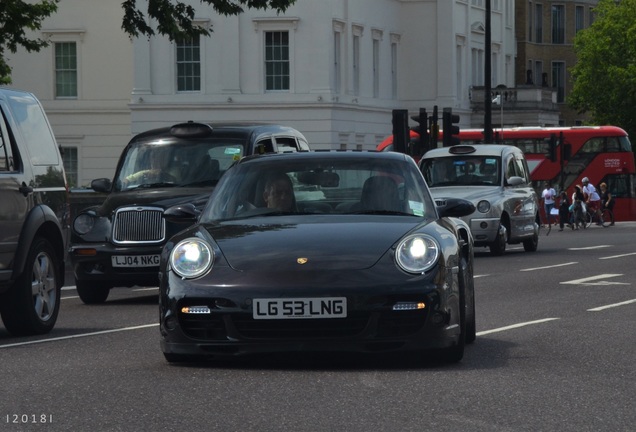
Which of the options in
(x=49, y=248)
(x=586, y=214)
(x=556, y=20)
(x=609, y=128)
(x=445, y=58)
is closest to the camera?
(x=49, y=248)

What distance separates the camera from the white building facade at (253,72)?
6975cm

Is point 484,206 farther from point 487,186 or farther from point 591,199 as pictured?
point 591,199

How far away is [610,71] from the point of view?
94.6 metres

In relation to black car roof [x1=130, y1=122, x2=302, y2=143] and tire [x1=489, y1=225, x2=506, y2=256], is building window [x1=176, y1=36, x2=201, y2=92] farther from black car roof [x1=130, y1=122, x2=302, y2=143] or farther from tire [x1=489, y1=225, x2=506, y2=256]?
black car roof [x1=130, y1=122, x2=302, y2=143]

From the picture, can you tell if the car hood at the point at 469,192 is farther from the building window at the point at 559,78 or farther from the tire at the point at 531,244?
the building window at the point at 559,78

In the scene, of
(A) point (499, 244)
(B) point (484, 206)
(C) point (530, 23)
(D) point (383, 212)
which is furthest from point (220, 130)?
(C) point (530, 23)

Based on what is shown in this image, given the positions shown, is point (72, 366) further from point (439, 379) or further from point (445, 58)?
point (445, 58)

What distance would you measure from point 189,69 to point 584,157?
53.4 feet

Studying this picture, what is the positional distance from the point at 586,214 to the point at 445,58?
2054 cm

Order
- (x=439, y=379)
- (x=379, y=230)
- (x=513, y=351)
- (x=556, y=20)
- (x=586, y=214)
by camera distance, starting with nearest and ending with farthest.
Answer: (x=439, y=379)
(x=379, y=230)
(x=513, y=351)
(x=586, y=214)
(x=556, y=20)

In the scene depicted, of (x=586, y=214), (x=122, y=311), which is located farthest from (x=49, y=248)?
(x=586, y=214)

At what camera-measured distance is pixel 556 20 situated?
112375 mm

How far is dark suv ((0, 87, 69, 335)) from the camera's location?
1323 centimetres

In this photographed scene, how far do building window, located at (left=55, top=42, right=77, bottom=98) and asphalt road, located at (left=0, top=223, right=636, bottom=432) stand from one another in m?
58.5
